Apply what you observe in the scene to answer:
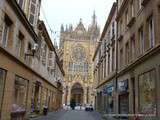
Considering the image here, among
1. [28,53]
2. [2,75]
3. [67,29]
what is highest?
[67,29]

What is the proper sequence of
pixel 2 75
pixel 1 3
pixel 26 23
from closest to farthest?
pixel 1 3, pixel 2 75, pixel 26 23

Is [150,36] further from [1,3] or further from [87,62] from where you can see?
[87,62]

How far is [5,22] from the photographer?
13.1m

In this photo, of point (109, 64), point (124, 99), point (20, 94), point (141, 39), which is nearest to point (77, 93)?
point (109, 64)

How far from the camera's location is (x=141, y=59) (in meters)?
14.3

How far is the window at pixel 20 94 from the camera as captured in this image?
1511cm

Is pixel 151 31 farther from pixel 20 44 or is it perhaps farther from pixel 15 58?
pixel 20 44

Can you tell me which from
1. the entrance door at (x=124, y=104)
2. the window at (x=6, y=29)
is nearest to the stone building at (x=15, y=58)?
the window at (x=6, y=29)

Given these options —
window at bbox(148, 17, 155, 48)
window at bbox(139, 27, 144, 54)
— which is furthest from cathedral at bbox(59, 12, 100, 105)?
window at bbox(148, 17, 155, 48)

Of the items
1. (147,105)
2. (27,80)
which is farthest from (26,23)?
(147,105)

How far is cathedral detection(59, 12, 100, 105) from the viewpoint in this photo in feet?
249

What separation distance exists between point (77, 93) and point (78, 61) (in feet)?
33.7

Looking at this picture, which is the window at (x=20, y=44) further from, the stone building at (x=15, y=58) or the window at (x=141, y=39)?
the window at (x=141, y=39)

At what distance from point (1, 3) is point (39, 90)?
13.8 metres
